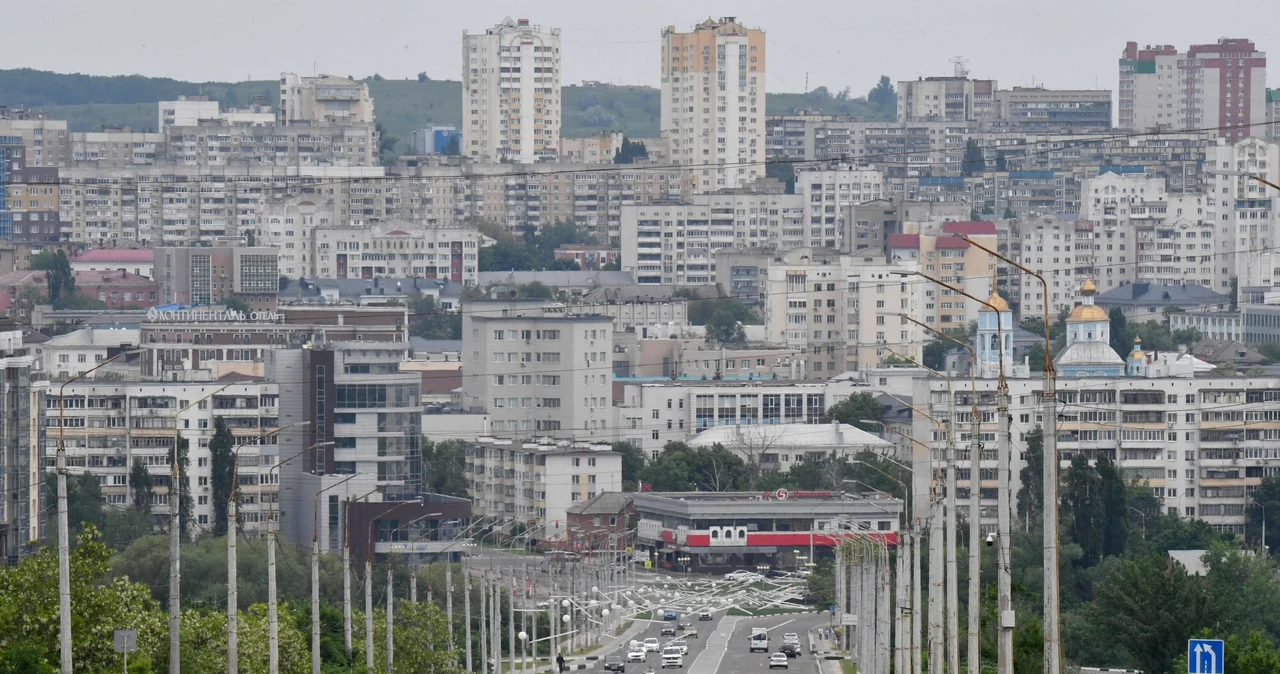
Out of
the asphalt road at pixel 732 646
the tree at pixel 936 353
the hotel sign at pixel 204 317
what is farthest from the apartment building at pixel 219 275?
the asphalt road at pixel 732 646

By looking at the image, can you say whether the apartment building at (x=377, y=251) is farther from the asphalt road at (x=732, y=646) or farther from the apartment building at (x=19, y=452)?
the apartment building at (x=19, y=452)

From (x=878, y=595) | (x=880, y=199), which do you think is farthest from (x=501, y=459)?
(x=880, y=199)

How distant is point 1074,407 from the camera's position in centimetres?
9975

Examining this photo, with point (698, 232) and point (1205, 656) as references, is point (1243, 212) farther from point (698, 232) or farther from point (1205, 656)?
point (1205, 656)

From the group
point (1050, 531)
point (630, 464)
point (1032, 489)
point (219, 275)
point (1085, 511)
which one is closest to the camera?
point (1050, 531)

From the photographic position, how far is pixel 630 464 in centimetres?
10650

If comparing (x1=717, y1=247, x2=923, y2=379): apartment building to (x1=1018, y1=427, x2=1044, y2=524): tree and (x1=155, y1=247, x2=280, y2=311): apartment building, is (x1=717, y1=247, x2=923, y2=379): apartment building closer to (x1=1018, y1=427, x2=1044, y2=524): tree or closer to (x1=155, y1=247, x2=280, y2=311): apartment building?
(x1=155, y1=247, x2=280, y2=311): apartment building

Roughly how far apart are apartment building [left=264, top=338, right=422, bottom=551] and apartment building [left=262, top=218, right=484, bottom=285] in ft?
296

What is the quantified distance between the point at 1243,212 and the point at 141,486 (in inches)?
3725

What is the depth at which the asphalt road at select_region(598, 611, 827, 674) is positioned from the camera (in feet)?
208

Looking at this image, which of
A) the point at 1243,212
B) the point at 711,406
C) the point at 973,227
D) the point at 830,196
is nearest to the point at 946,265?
the point at 973,227

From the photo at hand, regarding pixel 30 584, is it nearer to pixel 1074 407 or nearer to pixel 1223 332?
pixel 1074 407

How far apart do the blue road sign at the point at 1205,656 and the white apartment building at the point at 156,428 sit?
224 feet

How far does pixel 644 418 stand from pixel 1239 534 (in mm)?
28683
